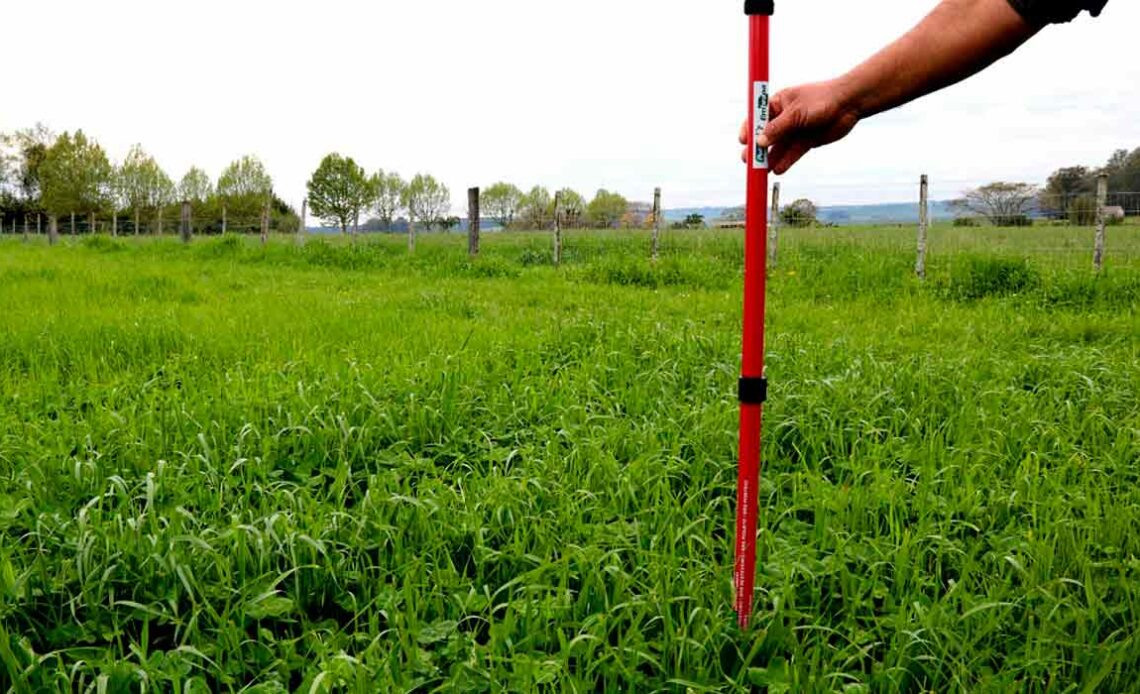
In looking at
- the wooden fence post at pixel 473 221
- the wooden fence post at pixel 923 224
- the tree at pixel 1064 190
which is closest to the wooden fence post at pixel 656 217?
the wooden fence post at pixel 473 221

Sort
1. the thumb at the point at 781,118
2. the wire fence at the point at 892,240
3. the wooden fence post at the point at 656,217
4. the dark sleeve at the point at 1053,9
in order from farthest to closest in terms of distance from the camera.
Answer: the wooden fence post at the point at 656,217 → the wire fence at the point at 892,240 → the thumb at the point at 781,118 → the dark sleeve at the point at 1053,9

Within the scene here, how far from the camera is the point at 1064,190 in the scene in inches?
891

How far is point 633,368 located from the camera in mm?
4973

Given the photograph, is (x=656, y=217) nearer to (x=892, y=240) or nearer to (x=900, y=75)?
(x=892, y=240)

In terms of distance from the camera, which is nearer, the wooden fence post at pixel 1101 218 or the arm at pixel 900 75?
the arm at pixel 900 75

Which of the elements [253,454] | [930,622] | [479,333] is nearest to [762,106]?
[930,622]

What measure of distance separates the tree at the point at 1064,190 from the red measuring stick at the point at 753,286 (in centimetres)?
1283

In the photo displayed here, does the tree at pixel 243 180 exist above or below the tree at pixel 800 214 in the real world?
above

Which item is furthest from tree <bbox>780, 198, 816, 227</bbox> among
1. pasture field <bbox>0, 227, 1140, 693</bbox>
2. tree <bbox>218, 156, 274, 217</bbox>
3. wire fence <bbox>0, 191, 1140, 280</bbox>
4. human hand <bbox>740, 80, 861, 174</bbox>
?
tree <bbox>218, 156, 274, 217</bbox>

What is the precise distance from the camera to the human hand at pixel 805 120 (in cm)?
225

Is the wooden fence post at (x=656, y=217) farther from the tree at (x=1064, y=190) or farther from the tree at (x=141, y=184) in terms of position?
the tree at (x=141, y=184)

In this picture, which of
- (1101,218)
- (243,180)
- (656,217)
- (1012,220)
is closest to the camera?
(1101,218)

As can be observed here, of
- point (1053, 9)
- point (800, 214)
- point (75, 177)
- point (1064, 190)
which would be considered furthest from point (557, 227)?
point (75, 177)

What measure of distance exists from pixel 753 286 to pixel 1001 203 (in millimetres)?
16235
